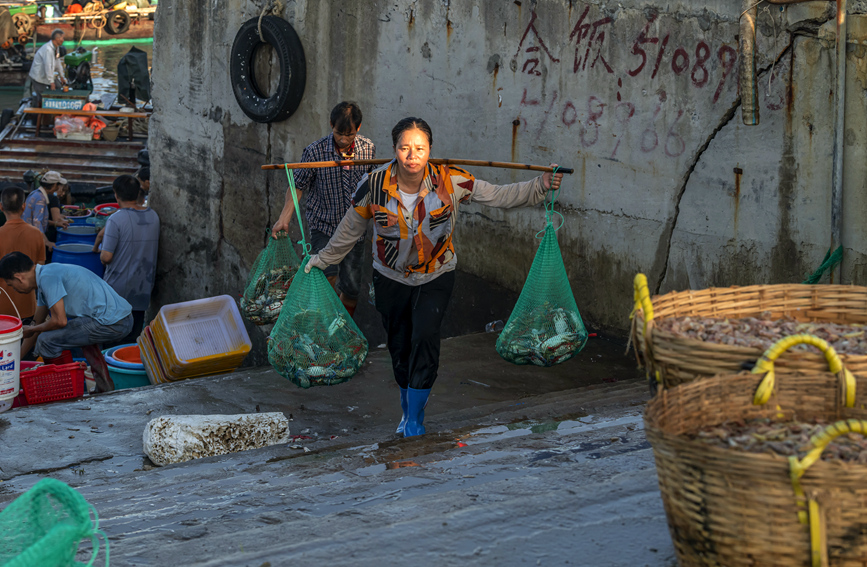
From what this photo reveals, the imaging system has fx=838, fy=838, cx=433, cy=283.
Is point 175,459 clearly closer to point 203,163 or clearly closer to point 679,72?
point 679,72

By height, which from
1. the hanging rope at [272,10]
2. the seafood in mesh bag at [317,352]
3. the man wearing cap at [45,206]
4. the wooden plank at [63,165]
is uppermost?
Answer: the hanging rope at [272,10]

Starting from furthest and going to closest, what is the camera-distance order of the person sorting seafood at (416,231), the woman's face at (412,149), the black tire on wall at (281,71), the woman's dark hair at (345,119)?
1. the black tire on wall at (281,71)
2. the woman's dark hair at (345,119)
3. the person sorting seafood at (416,231)
4. the woman's face at (412,149)

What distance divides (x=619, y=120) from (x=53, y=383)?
4093mm

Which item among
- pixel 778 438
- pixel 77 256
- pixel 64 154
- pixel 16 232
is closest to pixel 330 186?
pixel 16 232

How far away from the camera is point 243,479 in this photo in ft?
11.4

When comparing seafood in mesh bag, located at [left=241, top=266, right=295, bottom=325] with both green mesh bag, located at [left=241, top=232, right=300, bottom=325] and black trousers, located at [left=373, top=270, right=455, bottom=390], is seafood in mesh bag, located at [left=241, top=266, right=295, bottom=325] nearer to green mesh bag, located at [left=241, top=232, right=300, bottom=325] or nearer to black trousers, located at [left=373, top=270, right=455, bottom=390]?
green mesh bag, located at [left=241, top=232, right=300, bottom=325]

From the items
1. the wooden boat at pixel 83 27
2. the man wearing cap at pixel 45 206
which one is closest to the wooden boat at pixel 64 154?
the man wearing cap at pixel 45 206

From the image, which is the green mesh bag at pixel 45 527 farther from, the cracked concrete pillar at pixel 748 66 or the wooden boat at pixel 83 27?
the wooden boat at pixel 83 27

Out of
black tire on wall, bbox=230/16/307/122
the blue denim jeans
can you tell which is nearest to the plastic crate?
the blue denim jeans

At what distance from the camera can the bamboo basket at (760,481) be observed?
5.48 feet

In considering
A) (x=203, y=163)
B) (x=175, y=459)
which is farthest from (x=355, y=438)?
(x=203, y=163)

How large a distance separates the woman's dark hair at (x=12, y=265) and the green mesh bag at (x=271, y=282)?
5.37ft

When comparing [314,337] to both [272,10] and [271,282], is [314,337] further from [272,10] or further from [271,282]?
[272,10]

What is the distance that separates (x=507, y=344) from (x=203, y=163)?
6.25 metres
